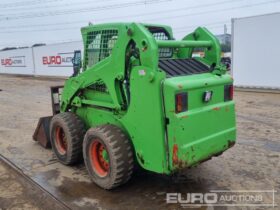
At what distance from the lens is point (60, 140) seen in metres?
4.98

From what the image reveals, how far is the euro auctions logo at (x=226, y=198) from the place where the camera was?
3.54 m

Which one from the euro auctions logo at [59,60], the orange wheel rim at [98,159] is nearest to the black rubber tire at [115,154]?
the orange wheel rim at [98,159]

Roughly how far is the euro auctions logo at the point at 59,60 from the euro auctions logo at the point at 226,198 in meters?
18.0

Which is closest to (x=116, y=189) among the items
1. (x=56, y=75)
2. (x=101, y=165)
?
(x=101, y=165)

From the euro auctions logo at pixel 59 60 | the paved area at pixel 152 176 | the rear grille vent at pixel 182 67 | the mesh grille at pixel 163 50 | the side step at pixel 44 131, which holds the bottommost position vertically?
the paved area at pixel 152 176

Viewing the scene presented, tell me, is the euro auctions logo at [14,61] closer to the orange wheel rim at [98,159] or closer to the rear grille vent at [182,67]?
the orange wheel rim at [98,159]

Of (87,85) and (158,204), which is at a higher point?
(87,85)

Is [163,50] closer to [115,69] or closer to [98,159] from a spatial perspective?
[115,69]

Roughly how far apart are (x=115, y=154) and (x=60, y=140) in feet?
5.48

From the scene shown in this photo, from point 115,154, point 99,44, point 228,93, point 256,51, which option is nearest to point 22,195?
point 115,154

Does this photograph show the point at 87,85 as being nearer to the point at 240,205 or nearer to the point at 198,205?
the point at 198,205

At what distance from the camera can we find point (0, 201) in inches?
149

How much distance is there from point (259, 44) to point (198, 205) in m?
10.7

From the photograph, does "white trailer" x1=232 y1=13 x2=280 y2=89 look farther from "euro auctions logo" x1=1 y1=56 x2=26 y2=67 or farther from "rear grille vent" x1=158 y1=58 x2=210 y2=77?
"euro auctions logo" x1=1 y1=56 x2=26 y2=67
